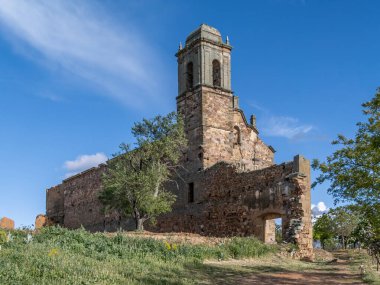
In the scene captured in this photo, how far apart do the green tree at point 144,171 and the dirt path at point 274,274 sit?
9.02 metres

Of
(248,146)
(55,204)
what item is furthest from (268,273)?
(55,204)

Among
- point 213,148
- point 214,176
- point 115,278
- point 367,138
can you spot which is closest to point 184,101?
point 213,148

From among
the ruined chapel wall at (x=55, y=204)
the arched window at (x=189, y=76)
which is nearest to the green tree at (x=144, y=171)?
the arched window at (x=189, y=76)

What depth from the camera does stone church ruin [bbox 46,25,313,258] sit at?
1995 cm

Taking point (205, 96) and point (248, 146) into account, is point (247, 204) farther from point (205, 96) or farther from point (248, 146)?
point (248, 146)

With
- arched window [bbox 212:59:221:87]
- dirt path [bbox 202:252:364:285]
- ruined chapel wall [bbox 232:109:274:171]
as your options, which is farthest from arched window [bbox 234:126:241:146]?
dirt path [bbox 202:252:364:285]

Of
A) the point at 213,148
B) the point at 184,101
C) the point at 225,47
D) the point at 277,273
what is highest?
the point at 225,47

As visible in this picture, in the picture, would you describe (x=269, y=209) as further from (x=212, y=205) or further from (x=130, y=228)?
(x=130, y=228)

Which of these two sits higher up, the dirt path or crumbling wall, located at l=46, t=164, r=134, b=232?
crumbling wall, located at l=46, t=164, r=134, b=232

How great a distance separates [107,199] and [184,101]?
292 inches

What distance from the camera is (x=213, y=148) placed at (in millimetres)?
27000

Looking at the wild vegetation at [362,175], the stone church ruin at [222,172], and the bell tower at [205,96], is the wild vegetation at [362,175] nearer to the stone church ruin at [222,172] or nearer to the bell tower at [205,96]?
the stone church ruin at [222,172]

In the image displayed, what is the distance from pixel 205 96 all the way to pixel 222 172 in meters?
4.95

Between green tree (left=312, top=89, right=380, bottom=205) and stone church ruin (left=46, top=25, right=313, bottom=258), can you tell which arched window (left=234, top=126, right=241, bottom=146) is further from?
green tree (left=312, top=89, right=380, bottom=205)
